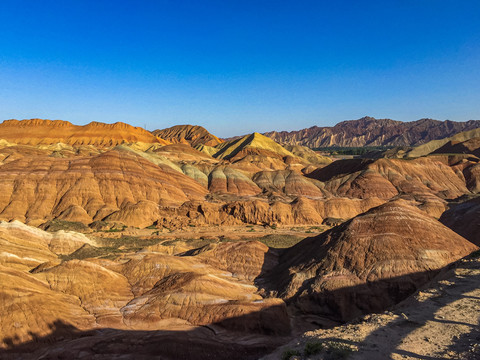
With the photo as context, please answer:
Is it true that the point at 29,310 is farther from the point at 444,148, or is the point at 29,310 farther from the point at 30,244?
the point at 444,148

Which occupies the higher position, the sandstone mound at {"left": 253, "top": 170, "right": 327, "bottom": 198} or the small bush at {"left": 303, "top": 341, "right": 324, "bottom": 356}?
the sandstone mound at {"left": 253, "top": 170, "right": 327, "bottom": 198}

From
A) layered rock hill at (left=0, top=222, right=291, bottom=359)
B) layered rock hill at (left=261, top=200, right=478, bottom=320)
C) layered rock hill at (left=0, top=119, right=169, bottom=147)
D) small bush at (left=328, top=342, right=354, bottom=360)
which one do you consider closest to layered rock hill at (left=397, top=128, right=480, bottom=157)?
layered rock hill at (left=261, top=200, right=478, bottom=320)

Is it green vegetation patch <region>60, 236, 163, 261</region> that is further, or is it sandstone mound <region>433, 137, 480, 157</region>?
sandstone mound <region>433, 137, 480, 157</region>

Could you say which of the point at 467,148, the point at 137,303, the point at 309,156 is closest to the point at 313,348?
the point at 137,303

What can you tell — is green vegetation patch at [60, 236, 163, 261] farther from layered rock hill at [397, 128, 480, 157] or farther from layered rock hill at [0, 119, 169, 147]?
layered rock hill at [0, 119, 169, 147]

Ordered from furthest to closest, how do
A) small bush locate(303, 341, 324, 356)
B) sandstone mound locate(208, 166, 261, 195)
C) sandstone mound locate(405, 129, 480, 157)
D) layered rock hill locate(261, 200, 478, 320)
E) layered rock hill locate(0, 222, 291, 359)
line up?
sandstone mound locate(405, 129, 480, 157) → sandstone mound locate(208, 166, 261, 195) → layered rock hill locate(261, 200, 478, 320) → layered rock hill locate(0, 222, 291, 359) → small bush locate(303, 341, 324, 356)

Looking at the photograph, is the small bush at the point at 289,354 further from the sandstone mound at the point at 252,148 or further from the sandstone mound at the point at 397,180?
the sandstone mound at the point at 252,148

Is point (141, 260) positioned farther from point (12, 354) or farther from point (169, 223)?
point (169, 223)

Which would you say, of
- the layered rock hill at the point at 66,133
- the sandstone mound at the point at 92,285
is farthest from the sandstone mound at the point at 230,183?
the layered rock hill at the point at 66,133
